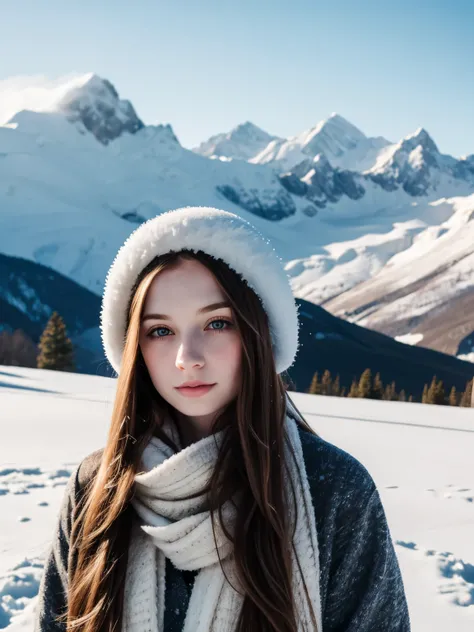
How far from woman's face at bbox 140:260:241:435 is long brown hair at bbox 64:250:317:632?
0.02 meters

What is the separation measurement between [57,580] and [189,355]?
63 centimetres

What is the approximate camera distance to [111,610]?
133 centimetres

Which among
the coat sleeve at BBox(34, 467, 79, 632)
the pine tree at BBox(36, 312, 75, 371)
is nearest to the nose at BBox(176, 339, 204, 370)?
the coat sleeve at BBox(34, 467, 79, 632)

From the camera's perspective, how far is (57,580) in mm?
1477

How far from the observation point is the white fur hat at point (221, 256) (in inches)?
55.2

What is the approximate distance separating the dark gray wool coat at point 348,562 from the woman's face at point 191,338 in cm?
27

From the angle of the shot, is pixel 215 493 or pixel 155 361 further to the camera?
pixel 155 361

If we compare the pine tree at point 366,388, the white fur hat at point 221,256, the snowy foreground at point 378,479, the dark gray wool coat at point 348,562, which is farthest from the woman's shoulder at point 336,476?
the pine tree at point 366,388

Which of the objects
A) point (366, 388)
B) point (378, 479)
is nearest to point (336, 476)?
point (378, 479)

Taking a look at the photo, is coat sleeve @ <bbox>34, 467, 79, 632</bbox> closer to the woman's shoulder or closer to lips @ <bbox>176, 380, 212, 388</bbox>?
lips @ <bbox>176, 380, 212, 388</bbox>

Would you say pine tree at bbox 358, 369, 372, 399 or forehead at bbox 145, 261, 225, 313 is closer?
forehead at bbox 145, 261, 225, 313

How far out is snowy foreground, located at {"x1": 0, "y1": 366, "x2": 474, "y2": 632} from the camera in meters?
2.64

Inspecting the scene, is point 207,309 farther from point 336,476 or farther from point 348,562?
point 348,562

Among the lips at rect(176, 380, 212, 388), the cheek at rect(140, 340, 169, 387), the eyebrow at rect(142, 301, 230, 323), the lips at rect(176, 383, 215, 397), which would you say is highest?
the eyebrow at rect(142, 301, 230, 323)
